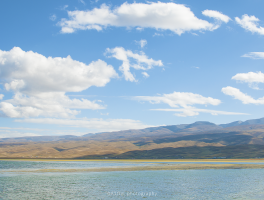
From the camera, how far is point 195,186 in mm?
69250

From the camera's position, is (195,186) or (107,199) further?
(195,186)

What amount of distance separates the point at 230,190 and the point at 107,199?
3200 cm

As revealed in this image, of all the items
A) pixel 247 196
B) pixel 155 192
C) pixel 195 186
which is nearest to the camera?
pixel 247 196

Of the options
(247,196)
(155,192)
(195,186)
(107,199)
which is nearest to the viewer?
(107,199)

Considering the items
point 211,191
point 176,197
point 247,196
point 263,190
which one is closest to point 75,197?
point 176,197

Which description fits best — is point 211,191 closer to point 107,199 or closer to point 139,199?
point 139,199

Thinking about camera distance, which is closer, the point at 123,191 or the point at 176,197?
the point at 176,197

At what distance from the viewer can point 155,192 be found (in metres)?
60.1

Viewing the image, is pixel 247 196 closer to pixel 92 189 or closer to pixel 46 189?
pixel 92 189

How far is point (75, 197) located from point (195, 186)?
33255 millimetres

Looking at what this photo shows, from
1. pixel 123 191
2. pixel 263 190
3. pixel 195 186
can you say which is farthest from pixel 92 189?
pixel 263 190

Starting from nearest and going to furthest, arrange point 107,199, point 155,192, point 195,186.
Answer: point 107,199 → point 155,192 → point 195,186

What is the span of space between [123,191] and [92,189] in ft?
27.6

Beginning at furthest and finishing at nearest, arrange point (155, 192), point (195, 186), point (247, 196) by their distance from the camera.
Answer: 1. point (195, 186)
2. point (155, 192)
3. point (247, 196)
